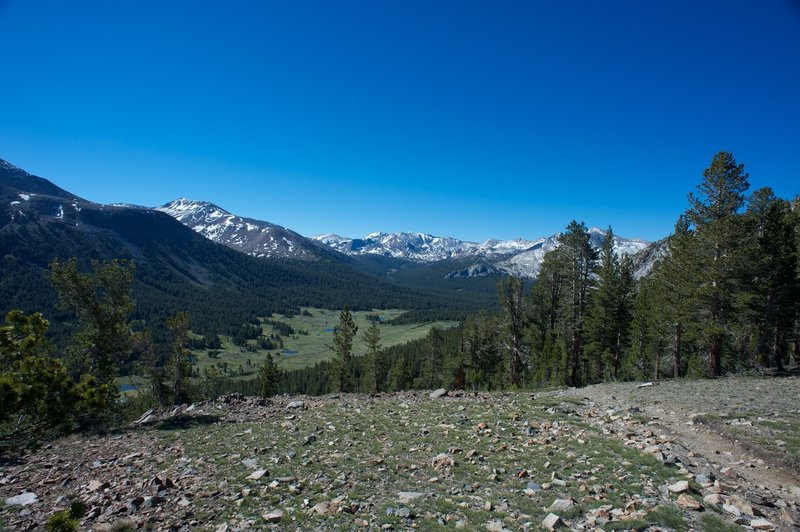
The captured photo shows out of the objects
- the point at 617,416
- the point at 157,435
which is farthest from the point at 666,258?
the point at 157,435

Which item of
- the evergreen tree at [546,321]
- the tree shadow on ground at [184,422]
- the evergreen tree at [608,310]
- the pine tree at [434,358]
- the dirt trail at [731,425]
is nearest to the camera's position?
the dirt trail at [731,425]

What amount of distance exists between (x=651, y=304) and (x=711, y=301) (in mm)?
8367

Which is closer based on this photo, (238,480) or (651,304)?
(238,480)

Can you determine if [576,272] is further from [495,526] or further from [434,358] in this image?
[434,358]

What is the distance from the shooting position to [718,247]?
84.9ft

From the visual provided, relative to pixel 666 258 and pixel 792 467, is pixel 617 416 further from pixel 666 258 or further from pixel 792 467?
pixel 666 258

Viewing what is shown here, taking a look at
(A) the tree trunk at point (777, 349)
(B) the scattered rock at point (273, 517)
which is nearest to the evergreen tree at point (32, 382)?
(B) the scattered rock at point (273, 517)

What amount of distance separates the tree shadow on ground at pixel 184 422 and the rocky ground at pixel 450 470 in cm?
21

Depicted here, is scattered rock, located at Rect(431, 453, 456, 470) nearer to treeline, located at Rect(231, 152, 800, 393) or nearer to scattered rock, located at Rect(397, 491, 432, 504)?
scattered rock, located at Rect(397, 491, 432, 504)

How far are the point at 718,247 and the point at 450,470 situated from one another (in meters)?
25.4

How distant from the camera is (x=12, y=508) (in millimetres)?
11305

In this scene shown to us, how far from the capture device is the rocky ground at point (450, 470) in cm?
931

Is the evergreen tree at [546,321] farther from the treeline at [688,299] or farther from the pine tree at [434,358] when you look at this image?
the pine tree at [434,358]

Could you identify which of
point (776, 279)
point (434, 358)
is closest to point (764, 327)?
point (776, 279)
